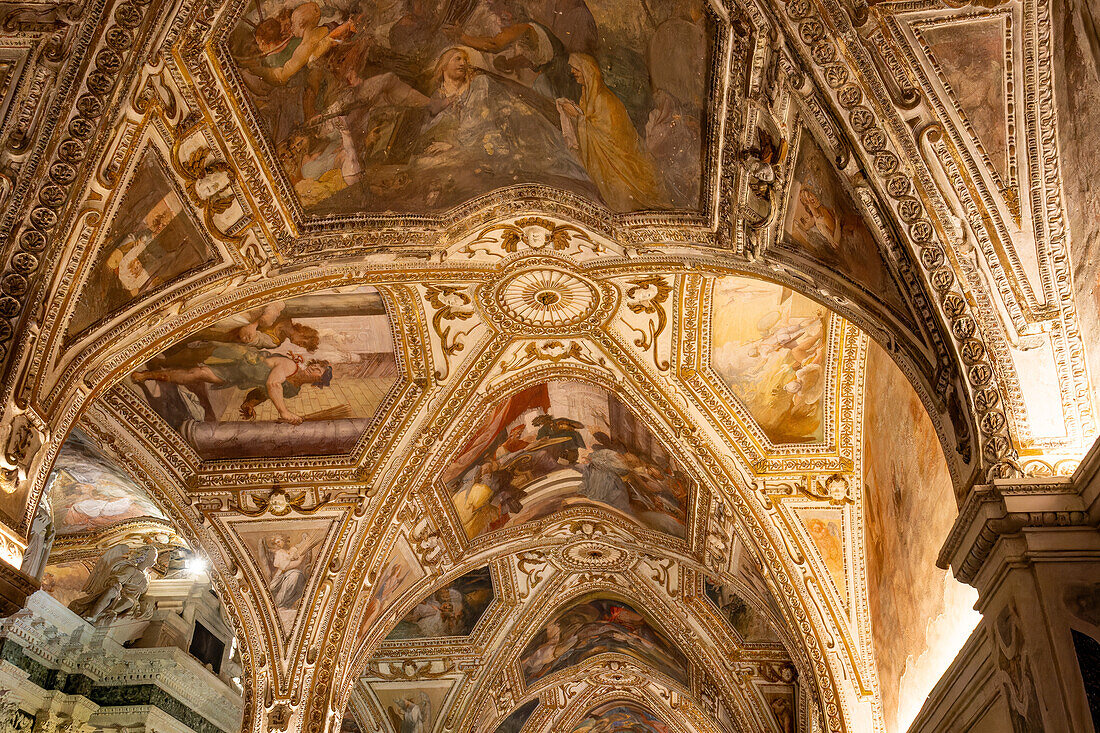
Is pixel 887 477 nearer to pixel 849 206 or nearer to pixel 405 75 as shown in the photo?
pixel 849 206

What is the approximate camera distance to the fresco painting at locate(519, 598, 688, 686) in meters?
21.2

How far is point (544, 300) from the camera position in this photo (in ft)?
41.0

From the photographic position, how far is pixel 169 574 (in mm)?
18812

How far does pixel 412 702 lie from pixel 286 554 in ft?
23.8

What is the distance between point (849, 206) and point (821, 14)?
155 cm

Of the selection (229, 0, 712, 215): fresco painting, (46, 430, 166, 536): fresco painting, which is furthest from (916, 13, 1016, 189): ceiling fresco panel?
(46, 430, 166, 536): fresco painting

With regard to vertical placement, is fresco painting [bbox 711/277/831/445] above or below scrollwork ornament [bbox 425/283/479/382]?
below

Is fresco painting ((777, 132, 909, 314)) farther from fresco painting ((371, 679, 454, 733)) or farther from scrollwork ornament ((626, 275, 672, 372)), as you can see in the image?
fresco painting ((371, 679, 454, 733))

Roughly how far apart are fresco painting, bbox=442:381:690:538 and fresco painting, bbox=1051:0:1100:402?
7.78m

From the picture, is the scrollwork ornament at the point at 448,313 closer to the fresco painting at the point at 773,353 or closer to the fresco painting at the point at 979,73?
the fresco painting at the point at 773,353

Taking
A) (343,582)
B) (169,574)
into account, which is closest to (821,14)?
(343,582)

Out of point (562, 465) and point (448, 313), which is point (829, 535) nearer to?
point (562, 465)

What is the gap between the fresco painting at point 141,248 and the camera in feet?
27.5

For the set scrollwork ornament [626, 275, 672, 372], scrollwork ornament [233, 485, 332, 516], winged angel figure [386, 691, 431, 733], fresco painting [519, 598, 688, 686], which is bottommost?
winged angel figure [386, 691, 431, 733]
